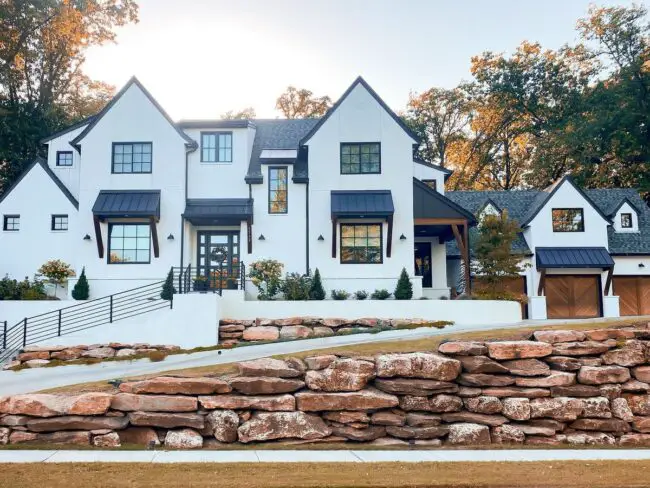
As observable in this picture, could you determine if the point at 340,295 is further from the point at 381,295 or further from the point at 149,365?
the point at 149,365

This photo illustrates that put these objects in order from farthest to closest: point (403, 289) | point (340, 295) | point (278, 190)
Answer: point (278, 190), point (403, 289), point (340, 295)

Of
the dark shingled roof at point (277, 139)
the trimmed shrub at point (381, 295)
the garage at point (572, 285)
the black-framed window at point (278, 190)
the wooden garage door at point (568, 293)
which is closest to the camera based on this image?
the trimmed shrub at point (381, 295)

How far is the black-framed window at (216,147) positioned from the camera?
22578 mm

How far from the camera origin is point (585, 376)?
1168cm

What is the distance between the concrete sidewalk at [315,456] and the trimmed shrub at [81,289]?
11.4 metres

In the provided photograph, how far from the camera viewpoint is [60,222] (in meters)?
23.0

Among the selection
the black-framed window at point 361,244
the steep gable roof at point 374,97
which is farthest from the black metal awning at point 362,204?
the steep gable roof at point 374,97

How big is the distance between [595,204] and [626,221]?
2.43 m

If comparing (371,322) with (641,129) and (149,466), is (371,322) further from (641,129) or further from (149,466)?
(641,129)

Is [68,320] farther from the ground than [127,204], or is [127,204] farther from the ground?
[127,204]

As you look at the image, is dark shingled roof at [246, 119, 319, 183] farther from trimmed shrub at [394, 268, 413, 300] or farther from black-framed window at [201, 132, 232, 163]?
trimmed shrub at [394, 268, 413, 300]

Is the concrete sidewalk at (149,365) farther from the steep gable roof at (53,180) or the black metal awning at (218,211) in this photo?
the steep gable roof at (53,180)

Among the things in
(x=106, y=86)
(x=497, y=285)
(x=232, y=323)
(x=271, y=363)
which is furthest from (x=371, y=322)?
(x=106, y=86)

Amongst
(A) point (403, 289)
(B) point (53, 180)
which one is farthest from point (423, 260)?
(B) point (53, 180)
